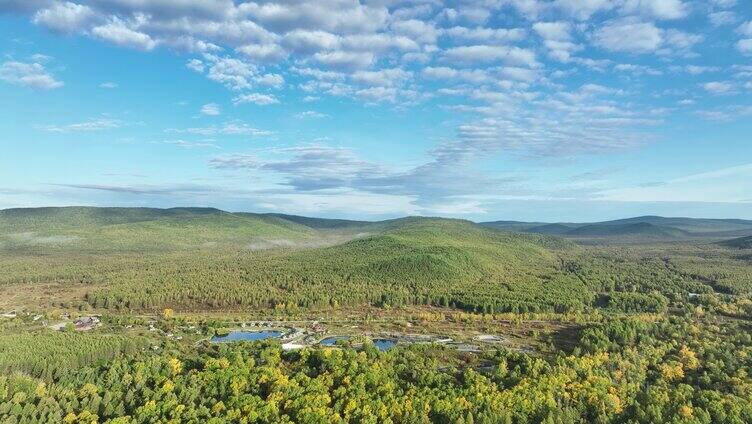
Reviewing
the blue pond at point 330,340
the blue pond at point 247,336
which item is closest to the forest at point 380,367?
the blue pond at point 330,340

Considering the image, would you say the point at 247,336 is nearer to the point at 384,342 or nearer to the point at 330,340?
the point at 330,340

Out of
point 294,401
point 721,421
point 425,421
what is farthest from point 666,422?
point 294,401

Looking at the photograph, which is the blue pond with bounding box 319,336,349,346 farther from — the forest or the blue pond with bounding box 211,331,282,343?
the blue pond with bounding box 211,331,282,343

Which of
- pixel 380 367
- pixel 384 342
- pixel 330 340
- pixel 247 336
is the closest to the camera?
pixel 380 367

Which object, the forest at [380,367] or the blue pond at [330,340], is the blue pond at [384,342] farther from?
the blue pond at [330,340]

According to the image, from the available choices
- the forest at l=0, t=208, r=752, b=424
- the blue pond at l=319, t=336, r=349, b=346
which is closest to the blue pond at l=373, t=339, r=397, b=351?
the forest at l=0, t=208, r=752, b=424

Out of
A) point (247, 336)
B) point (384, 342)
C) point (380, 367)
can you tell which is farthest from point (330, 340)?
point (380, 367)

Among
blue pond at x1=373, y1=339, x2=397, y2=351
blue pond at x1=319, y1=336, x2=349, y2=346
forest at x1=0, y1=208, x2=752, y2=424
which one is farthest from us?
blue pond at x1=373, y1=339, x2=397, y2=351

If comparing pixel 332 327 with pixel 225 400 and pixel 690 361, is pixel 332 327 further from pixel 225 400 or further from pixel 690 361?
pixel 690 361
